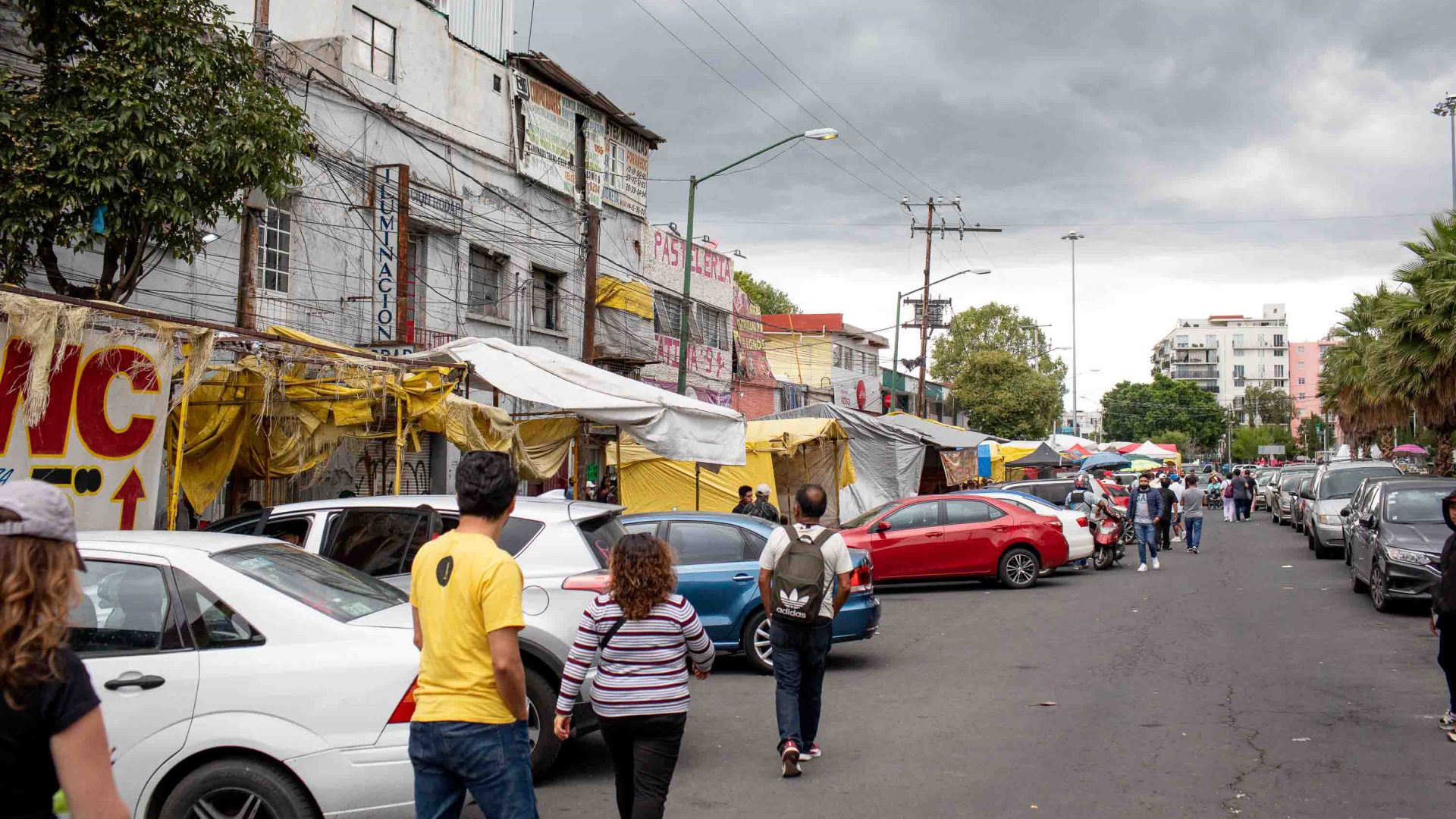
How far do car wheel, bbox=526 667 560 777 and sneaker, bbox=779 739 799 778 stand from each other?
1408 millimetres

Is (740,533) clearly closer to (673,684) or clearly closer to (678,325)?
(673,684)

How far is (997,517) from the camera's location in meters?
18.1

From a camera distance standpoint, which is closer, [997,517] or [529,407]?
[997,517]

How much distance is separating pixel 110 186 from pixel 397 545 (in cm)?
491

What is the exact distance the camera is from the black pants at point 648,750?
488 centimetres

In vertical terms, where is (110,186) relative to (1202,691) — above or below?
above

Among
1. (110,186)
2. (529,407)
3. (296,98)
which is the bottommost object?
(529,407)

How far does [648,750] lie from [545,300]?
20327 mm

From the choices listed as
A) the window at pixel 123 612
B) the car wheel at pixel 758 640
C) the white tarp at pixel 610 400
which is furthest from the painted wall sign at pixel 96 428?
the car wheel at pixel 758 640

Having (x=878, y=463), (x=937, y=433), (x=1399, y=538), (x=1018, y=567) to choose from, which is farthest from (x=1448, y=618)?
(x=937, y=433)

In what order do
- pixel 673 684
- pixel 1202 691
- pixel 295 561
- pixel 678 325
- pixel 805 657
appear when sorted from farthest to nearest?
pixel 678 325
pixel 1202 691
pixel 805 657
pixel 295 561
pixel 673 684

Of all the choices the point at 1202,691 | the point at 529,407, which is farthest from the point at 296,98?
the point at 1202,691

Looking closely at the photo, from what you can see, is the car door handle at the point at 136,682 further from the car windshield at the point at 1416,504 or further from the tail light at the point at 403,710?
the car windshield at the point at 1416,504

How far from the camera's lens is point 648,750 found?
16.2ft
